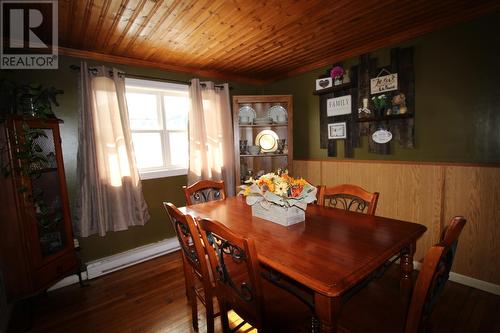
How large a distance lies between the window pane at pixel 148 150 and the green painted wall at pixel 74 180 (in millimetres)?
243

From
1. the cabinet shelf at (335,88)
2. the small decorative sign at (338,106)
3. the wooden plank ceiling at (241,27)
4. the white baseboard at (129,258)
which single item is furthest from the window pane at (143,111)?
the small decorative sign at (338,106)

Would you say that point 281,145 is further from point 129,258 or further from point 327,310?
point 327,310

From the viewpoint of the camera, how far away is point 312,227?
143cm

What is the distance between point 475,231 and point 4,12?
4.13 meters

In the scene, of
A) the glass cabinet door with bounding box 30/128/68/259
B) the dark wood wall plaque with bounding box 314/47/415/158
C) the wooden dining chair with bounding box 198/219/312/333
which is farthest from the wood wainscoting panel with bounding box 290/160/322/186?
the glass cabinet door with bounding box 30/128/68/259

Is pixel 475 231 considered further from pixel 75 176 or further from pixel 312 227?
pixel 75 176

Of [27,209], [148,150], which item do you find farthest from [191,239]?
[148,150]

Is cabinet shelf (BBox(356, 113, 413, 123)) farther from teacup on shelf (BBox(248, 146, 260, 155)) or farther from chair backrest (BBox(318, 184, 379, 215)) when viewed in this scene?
teacup on shelf (BBox(248, 146, 260, 155))

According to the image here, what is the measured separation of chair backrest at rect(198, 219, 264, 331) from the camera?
0.96 meters

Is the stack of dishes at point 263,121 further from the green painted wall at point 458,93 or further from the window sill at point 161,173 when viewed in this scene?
the green painted wall at point 458,93

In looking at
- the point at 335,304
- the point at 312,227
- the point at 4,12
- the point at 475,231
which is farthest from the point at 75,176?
the point at 475,231

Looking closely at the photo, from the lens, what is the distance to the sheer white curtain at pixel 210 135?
121 inches

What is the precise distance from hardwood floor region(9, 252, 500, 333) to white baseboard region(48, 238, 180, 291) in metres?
0.08

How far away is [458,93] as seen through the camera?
6.83ft
